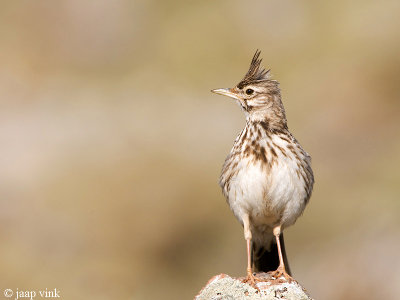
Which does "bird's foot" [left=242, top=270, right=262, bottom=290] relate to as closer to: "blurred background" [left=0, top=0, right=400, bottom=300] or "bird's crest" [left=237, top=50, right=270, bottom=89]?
"bird's crest" [left=237, top=50, right=270, bottom=89]

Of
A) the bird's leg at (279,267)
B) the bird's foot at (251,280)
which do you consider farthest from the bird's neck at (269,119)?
the bird's foot at (251,280)

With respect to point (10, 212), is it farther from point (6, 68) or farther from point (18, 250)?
point (6, 68)

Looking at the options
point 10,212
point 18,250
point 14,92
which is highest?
point 14,92

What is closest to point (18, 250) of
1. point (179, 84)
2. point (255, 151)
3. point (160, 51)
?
point (179, 84)

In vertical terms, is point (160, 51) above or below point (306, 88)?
above

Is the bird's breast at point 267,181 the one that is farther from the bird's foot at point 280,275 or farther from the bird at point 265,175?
the bird's foot at point 280,275

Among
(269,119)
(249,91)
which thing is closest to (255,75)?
(249,91)

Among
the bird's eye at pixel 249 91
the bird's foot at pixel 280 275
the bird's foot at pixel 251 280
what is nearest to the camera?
the bird's foot at pixel 251 280

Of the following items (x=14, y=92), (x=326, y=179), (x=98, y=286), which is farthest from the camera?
(x=14, y=92)
